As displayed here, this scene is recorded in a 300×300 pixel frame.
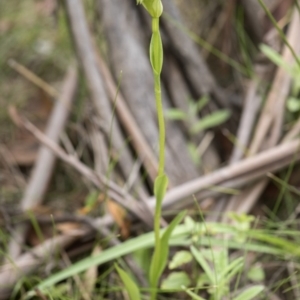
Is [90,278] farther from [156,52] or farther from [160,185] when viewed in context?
[156,52]

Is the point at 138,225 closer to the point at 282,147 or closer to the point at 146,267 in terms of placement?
the point at 146,267

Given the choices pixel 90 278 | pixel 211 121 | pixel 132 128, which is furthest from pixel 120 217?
pixel 211 121

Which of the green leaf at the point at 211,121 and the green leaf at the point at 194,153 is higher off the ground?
the green leaf at the point at 211,121

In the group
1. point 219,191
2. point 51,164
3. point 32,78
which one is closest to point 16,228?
point 51,164

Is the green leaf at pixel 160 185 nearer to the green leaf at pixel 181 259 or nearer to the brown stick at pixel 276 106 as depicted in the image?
the green leaf at pixel 181 259

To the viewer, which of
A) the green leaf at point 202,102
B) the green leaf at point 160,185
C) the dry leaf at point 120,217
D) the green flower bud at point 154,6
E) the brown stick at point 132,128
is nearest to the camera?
the green flower bud at point 154,6

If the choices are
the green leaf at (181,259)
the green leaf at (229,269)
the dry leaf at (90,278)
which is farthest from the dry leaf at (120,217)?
the green leaf at (229,269)

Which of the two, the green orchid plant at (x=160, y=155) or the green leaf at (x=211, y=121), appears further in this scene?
the green leaf at (x=211, y=121)
